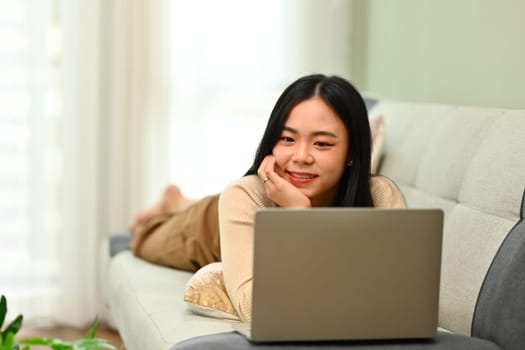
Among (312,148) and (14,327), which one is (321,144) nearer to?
(312,148)

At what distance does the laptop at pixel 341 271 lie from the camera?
1630 millimetres

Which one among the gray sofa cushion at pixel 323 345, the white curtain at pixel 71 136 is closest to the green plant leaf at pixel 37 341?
the gray sofa cushion at pixel 323 345

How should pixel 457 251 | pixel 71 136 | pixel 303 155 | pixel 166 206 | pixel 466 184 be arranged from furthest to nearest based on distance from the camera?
pixel 71 136 → pixel 166 206 → pixel 466 184 → pixel 457 251 → pixel 303 155

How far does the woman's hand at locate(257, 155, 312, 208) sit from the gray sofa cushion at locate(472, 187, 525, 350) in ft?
1.32

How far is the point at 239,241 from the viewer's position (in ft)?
6.50

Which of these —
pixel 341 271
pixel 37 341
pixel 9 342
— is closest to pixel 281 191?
pixel 341 271

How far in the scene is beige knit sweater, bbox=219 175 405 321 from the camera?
1.96 m

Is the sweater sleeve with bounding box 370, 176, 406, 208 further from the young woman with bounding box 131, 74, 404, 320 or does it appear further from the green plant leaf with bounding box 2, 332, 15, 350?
the green plant leaf with bounding box 2, 332, 15, 350

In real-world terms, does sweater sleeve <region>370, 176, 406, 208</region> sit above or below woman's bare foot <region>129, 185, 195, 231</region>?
above

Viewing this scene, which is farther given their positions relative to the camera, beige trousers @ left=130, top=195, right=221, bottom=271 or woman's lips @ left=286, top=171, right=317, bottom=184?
beige trousers @ left=130, top=195, right=221, bottom=271

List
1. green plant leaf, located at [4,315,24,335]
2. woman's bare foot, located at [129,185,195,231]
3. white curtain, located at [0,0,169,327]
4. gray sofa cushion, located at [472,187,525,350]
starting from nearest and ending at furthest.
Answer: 1. green plant leaf, located at [4,315,24,335]
2. gray sofa cushion, located at [472,187,525,350]
3. woman's bare foot, located at [129,185,195,231]
4. white curtain, located at [0,0,169,327]

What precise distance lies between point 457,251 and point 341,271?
0.61 metres

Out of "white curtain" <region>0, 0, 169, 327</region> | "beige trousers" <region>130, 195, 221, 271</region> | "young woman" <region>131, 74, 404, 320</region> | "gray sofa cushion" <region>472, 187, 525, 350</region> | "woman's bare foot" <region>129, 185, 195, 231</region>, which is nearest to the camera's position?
"gray sofa cushion" <region>472, 187, 525, 350</region>

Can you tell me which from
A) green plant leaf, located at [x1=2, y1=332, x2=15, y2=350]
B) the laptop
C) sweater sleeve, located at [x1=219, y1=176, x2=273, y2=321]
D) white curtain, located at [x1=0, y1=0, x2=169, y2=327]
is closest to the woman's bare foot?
white curtain, located at [x1=0, y1=0, x2=169, y2=327]
